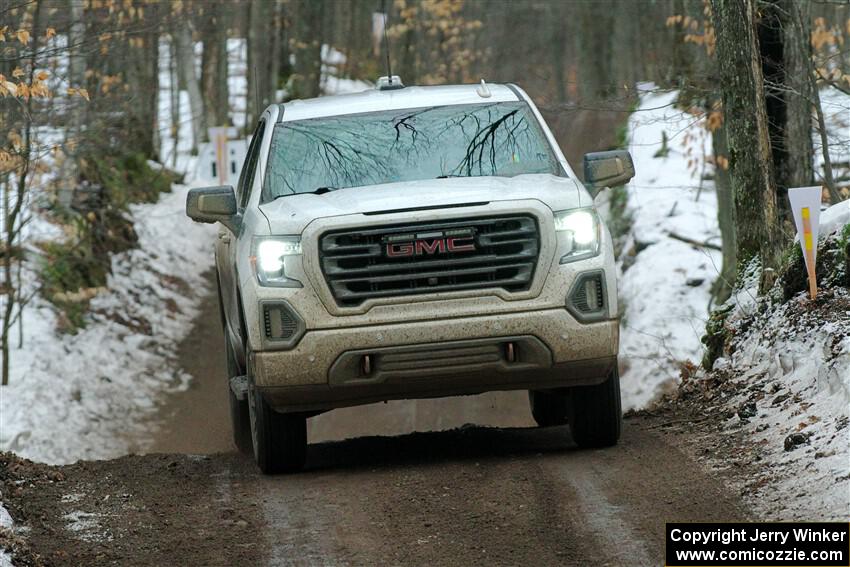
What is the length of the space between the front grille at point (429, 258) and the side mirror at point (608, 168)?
797mm

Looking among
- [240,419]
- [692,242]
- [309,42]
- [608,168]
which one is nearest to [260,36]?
[309,42]

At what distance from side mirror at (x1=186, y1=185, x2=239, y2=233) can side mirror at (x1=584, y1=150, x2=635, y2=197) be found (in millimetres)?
2181

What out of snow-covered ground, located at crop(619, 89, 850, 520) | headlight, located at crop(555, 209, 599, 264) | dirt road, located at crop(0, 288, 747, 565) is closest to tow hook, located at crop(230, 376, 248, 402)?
dirt road, located at crop(0, 288, 747, 565)

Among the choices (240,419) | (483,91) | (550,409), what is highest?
(483,91)

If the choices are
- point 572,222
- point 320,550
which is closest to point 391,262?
point 572,222

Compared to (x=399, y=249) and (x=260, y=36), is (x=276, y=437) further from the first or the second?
(x=260, y=36)

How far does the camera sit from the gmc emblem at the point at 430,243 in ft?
23.9

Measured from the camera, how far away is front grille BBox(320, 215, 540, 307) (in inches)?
286

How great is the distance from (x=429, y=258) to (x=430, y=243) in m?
0.09

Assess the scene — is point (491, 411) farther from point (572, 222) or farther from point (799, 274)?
point (572, 222)

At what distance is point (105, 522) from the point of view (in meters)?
6.96

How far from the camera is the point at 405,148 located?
829 cm

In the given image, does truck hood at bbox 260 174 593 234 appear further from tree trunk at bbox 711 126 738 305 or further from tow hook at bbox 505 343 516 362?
tree trunk at bbox 711 126 738 305

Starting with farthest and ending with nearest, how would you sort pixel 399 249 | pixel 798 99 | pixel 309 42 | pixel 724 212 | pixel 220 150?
pixel 309 42 < pixel 220 150 < pixel 724 212 < pixel 798 99 < pixel 399 249
